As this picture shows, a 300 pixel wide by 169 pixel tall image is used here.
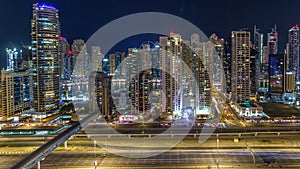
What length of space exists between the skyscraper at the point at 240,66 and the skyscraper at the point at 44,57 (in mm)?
6486

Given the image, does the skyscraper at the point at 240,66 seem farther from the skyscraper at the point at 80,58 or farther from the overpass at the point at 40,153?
the overpass at the point at 40,153

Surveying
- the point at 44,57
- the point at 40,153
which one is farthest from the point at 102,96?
the point at 40,153

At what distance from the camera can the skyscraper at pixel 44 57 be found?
9.85 metres

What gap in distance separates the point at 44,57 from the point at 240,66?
7205mm

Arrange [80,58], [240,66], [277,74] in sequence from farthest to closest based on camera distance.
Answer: [80,58], [277,74], [240,66]

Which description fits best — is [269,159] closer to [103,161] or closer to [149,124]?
[103,161]

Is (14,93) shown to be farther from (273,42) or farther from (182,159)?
(273,42)

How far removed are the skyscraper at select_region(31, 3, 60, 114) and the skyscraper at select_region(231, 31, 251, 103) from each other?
6.49 metres

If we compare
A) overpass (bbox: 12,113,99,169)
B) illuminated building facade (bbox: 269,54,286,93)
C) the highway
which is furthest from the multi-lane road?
illuminated building facade (bbox: 269,54,286,93)

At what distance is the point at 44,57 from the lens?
10.1 meters

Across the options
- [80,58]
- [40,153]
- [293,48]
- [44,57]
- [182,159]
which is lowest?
[182,159]

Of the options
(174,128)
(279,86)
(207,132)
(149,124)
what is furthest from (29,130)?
(279,86)

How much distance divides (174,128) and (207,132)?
82 cm

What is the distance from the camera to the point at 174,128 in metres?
7.29
